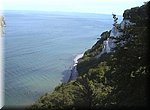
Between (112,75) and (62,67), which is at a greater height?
(112,75)

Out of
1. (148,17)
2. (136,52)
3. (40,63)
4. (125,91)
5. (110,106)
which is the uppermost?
(148,17)

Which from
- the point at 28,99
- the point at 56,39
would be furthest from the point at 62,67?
the point at 56,39

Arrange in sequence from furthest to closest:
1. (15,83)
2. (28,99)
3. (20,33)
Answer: (20,33)
(15,83)
(28,99)

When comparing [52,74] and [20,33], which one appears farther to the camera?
[20,33]

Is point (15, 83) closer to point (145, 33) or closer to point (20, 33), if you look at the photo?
point (145, 33)

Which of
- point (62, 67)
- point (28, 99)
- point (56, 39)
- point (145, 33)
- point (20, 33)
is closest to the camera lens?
point (145, 33)

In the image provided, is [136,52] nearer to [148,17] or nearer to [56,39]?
[148,17]

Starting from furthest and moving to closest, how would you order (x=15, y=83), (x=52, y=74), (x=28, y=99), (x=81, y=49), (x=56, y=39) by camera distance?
(x=56, y=39)
(x=81, y=49)
(x=52, y=74)
(x=15, y=83)
(x=28, y=99)

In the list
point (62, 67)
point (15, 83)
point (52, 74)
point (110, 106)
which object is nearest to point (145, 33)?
point (110, 106)

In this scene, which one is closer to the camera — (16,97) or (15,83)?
(16,97)
